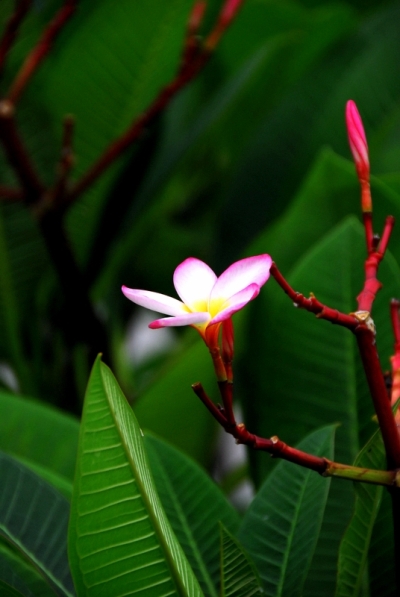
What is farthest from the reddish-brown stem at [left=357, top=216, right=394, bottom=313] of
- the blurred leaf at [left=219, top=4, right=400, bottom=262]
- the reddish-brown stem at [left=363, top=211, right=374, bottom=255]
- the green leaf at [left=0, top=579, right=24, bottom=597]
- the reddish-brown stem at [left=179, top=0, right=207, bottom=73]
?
the blurred leaf at [left=219, top=4, right=400, bottom=262]

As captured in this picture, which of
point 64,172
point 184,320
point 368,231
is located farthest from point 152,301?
point 64,172

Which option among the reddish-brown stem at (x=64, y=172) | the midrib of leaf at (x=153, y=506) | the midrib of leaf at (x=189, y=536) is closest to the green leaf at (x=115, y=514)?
the midrib of leaf at (x=153, y=506)

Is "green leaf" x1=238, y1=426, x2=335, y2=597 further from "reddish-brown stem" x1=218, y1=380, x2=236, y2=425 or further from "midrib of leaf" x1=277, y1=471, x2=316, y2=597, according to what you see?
"reddish-brown stem" x1=218, y1=380, x2=236, y2=425

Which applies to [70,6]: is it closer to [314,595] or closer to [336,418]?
[336,418]

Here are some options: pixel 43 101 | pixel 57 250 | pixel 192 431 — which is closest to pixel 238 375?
pixel 192 431

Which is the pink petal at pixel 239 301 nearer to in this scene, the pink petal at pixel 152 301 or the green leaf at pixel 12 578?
the pink petal at pixel 152 301
